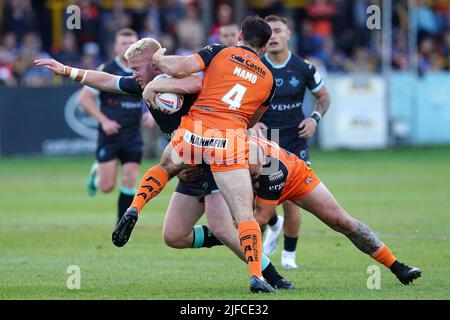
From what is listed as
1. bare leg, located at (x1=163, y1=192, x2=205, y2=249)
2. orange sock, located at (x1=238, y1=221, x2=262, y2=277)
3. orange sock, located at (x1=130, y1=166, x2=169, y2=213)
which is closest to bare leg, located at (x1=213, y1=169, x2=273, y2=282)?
orange sock, located at (x1=238, y1=221, x2=262, y2=277)

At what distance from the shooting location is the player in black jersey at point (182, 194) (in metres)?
9.63

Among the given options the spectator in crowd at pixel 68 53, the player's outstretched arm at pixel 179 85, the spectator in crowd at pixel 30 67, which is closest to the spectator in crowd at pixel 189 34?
the spectator in crowd at pixel 68 53

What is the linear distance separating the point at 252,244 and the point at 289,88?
3.87m

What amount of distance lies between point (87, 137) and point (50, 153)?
1.05 m

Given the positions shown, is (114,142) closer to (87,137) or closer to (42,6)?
(87,137)

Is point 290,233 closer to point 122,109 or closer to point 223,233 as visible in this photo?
point 223,233

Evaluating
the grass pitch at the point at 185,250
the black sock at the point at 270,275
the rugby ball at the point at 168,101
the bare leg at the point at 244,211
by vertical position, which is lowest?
the grass pitch at the point at 185,250

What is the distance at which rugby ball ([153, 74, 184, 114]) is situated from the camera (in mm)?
9304

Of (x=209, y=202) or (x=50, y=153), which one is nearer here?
(x=209, y=202)

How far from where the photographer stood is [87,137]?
88.1 ft

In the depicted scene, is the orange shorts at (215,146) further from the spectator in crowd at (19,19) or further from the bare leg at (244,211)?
the spectator in crowd at (19,19)

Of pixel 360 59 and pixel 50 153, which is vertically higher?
pixel 360 59
